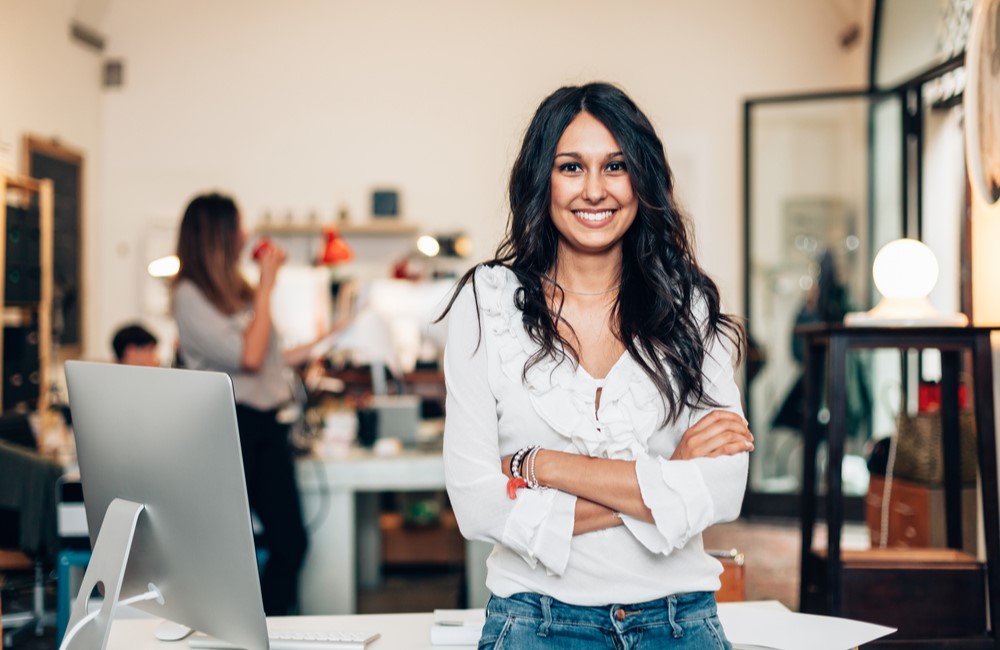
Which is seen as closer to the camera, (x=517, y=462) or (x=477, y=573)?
(x=517, y=462)

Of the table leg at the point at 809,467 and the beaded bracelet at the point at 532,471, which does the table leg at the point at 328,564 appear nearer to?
the table leg at the point at 809,467

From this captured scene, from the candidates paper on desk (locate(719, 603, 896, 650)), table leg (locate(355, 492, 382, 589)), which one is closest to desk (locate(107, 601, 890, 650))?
paper on desk (locate(719, 603, 896, 650))

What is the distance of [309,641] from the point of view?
65.7 inches

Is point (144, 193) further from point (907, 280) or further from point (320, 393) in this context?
point (907, 280)

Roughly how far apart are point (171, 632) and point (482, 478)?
25.9 inches

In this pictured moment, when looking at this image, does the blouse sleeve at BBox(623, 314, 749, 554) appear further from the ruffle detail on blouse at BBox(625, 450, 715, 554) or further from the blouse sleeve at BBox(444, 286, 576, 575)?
the blouse sleeve at BBox(444, 286, 576, 575)

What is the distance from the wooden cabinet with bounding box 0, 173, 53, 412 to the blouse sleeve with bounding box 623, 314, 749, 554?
4.44 m

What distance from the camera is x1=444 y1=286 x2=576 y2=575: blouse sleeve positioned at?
1.46m

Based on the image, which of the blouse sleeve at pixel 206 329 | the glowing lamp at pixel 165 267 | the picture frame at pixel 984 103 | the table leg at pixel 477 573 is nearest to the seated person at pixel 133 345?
the glowing lamp at pixel 165 267

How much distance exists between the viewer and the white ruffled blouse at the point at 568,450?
147 centimetres

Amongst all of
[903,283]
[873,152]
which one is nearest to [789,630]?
[903,283]

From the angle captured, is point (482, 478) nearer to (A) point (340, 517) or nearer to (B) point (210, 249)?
(B) point (210, 249)

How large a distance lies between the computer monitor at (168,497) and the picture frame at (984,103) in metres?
2.51

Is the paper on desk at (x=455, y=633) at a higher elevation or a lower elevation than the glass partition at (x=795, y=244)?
lower
